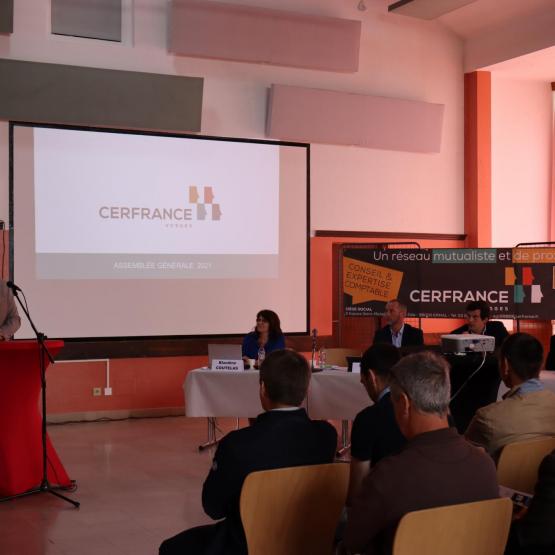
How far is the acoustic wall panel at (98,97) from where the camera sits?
24.8ft

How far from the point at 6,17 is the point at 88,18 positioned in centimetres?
79

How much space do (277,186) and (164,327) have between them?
1998 millimetres

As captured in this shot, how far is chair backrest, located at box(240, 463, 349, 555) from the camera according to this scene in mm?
2490

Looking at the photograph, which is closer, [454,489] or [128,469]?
[454,489]

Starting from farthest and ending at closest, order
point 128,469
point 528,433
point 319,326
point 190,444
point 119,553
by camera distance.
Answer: point 319,326 < point 190,444 < point 128,469 < point 119,553 < point 528,433

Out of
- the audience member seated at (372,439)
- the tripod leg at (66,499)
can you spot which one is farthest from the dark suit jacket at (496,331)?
the audience member seated at (372,439)

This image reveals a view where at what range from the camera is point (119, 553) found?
4.17m

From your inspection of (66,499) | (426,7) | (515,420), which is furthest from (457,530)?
(426,7)

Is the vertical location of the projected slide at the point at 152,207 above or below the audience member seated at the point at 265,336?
above

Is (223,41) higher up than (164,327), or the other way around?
(223,41)

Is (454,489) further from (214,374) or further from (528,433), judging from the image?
(214,374)

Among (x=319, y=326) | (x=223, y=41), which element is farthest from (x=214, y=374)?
(x=223, y=41)

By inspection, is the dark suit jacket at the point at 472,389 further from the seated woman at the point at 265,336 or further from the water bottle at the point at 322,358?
the seated woman at the point at 265,336

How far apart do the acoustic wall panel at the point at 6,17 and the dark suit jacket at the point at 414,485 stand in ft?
21.7
